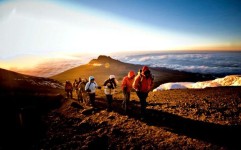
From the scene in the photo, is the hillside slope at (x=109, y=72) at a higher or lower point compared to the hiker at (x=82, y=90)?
lower

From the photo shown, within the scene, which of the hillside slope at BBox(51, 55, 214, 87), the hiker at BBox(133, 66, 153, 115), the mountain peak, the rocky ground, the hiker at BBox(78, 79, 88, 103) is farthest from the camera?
the mountain peak

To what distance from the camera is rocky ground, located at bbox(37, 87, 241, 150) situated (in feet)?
18.7

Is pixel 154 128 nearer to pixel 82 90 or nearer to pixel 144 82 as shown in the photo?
pixel 144 82

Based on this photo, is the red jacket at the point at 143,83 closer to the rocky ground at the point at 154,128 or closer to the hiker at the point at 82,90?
the rocky ground at the point at 154,128

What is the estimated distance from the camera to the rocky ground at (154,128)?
18.7ft

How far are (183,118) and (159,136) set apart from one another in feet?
6.72

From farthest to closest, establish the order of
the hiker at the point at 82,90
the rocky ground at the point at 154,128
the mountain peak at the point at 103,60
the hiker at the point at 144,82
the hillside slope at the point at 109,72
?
the mountain peak at the point at 103,60 < the hillside slope at the point at 109,72 < the hiker at the point at 82,90 < the hiker at the point at 144,82 < the rocky ground at the point at 154,128

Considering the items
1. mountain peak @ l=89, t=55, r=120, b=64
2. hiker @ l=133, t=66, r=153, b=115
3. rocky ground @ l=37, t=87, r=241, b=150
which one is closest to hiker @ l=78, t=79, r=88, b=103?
rocky ground @ l=37, t=87, r=241, b=150

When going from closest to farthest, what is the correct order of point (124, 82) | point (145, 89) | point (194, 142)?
point (194, 142)
point (145, 89)
point (124, 82)

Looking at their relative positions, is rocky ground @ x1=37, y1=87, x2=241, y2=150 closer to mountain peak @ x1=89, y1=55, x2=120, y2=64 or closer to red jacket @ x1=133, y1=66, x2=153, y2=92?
red jacket @ x1=133, y1=66, x2=153, y2=92

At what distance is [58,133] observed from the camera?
680 centimetres

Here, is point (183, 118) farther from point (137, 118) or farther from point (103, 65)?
point (103, 65)

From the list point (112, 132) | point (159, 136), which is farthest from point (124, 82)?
point (159, 136)

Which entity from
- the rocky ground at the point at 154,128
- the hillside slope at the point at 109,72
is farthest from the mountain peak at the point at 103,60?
the rocky ground at the point at 154,128
